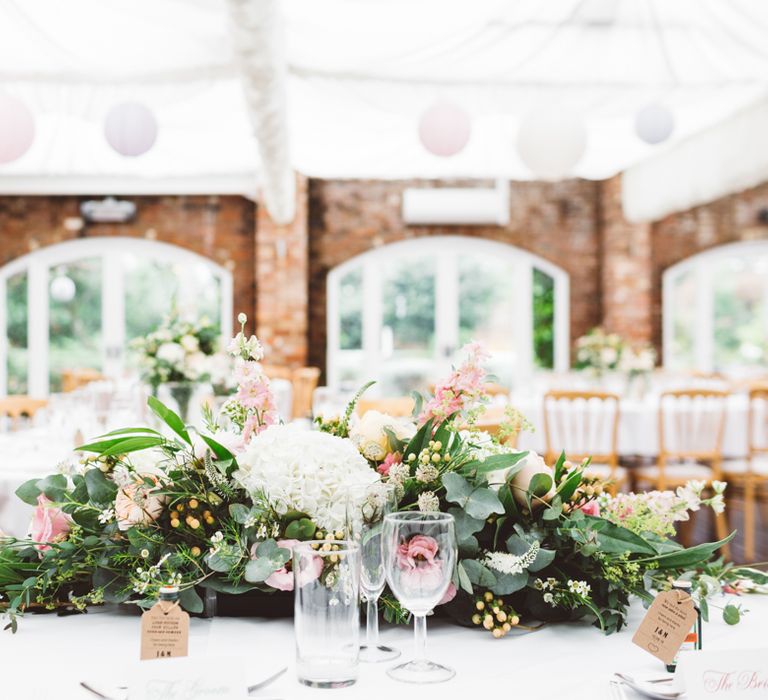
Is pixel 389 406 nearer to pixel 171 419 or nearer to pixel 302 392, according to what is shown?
pixel 171 419

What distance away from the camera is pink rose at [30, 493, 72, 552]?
4.04 feet

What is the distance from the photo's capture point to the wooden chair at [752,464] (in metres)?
4.34

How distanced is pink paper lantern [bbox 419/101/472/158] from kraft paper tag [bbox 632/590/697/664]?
12.4 ft

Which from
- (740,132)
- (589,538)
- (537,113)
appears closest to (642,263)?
(740,132)

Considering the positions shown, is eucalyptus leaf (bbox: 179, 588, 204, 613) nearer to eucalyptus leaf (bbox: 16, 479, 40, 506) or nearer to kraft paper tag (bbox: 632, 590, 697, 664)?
eucalyptus leaf (bbox: 16, 479, 40, 506)

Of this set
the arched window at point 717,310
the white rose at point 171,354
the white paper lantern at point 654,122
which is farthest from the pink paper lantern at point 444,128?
the arched window at point 717,310

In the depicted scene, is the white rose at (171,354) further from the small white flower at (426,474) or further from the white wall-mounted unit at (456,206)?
the white wall-mounted unit at (456,206)

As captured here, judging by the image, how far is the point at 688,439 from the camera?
446 cm

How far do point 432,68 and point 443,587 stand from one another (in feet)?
13.9

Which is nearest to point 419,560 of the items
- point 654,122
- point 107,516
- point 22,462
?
point 107,516

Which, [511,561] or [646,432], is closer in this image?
[511,561]

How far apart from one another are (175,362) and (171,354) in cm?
4

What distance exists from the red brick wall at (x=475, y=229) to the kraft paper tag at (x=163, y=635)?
750cm

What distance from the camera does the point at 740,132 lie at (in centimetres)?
510
